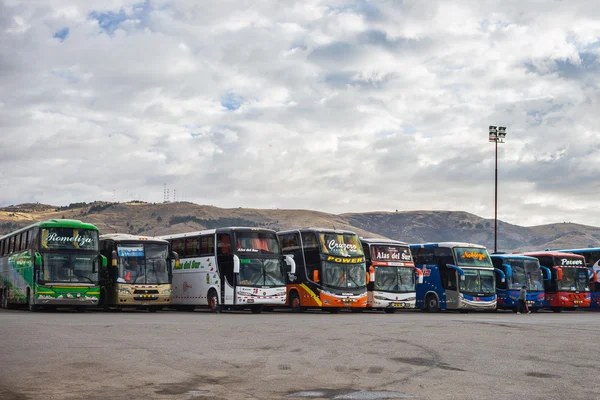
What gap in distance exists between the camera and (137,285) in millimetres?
34094

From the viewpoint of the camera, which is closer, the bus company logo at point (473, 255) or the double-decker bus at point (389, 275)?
the double-decker bus at point (389, 275)

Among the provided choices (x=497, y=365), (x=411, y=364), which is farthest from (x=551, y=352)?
(x=411, y=364)

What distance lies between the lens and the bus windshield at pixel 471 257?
4097 centimetres

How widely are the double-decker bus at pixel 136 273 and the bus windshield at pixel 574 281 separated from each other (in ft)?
76.8

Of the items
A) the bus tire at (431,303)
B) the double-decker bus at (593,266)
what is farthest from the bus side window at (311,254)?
the double-decker bus at (593,266)

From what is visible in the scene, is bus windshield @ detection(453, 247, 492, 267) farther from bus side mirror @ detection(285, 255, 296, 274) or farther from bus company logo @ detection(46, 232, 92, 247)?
bus company logo @ detection(46, 232, 92, 247)

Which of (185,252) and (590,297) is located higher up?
(185,252)

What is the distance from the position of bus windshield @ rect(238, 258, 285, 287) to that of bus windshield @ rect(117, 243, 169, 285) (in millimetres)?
3759

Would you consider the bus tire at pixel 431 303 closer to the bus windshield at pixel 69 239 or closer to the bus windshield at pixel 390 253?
the bus windshield at pixel 390 253

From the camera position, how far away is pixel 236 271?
32.8m

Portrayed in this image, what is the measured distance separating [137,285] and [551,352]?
22000 millimetres

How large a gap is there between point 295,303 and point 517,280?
14.2 metres

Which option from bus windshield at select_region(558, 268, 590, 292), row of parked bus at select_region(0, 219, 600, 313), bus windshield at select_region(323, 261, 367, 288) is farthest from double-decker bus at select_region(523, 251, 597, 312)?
bus windshield at select_region(323, 261, 367, 288)

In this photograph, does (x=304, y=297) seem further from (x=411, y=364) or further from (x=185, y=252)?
(x=411, y=364)
